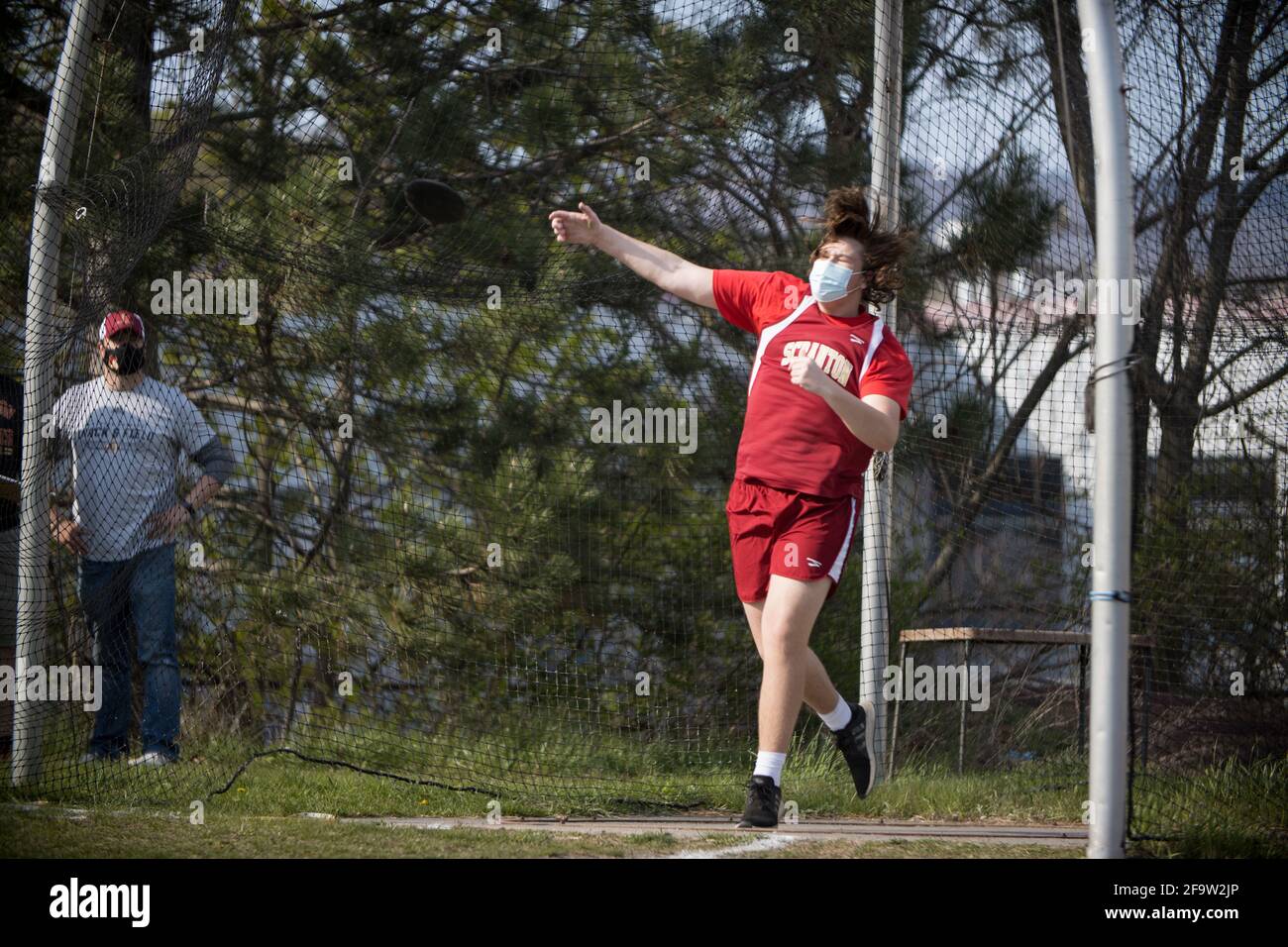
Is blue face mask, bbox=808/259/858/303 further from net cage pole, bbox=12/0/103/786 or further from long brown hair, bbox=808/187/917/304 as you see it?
net cage pole, bbox=12/0/103/786

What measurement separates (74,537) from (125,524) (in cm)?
22

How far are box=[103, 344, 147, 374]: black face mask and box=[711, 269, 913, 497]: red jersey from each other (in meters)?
2.99

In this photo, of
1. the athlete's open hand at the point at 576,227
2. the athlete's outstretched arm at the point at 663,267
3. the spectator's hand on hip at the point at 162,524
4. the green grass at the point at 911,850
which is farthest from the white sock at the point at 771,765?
the spectator's hand on hip at the point at 162,524

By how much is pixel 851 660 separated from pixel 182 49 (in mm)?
4871

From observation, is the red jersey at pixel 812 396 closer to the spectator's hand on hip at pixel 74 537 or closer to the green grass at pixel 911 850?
the green grass at pixel 911 850

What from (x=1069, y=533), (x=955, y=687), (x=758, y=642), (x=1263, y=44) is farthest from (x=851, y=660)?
(x=1263, y=44)

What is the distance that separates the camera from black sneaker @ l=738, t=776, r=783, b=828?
3.78 meters

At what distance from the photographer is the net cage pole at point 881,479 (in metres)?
6.09

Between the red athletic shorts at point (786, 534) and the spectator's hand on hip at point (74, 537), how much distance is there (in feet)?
10.0

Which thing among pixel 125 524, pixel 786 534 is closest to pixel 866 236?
pixel 786 534

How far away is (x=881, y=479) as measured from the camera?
20.4 ft

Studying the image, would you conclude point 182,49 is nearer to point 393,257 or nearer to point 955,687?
point 393,257

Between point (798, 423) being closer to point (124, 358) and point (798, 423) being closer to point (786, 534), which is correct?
point (786, 534)

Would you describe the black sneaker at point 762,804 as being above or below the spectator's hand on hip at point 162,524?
below
